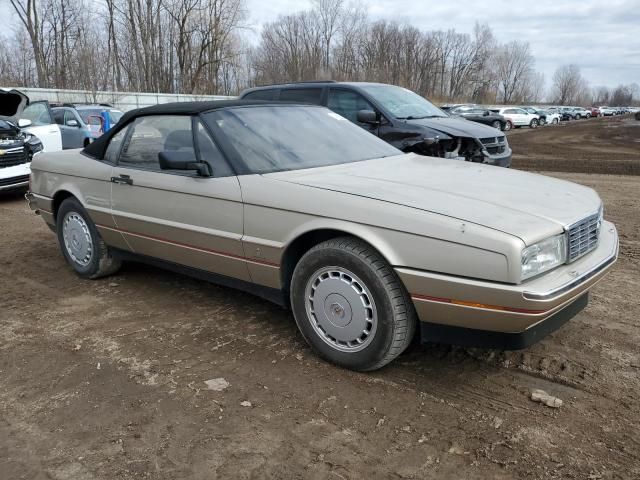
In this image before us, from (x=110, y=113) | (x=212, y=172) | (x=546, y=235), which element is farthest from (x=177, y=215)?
(x=110, y=113)

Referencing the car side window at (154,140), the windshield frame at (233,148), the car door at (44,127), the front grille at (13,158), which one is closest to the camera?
the windshield frame at (233,148)

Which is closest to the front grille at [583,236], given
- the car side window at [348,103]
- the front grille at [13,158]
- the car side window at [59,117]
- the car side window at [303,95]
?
the car side window at [348,103]

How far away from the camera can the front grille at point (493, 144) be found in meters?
7.63

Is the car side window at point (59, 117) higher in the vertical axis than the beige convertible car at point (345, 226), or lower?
→ higher

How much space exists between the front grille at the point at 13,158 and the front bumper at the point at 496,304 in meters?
8.08

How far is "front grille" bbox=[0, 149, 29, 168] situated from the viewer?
8586 millimetres

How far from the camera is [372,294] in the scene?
2.85 m

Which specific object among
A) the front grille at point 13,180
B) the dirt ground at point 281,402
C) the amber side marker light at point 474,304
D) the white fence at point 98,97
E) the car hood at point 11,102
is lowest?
the dirt ground at point 281,402

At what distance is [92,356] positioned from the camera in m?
3.33

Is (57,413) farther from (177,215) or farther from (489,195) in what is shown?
(489,195)

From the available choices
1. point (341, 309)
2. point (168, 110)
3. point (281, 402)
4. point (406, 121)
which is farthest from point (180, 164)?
point (406, 121)

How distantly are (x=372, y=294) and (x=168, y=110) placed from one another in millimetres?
2166

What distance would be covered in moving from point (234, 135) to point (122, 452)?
2034 millimetres

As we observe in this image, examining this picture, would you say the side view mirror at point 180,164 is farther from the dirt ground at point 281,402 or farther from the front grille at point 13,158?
the front grille at point 13,158
